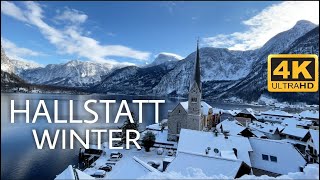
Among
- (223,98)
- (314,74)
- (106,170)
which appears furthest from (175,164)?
(223,98)

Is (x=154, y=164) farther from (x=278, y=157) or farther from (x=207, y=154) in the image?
(x=278, y=157)

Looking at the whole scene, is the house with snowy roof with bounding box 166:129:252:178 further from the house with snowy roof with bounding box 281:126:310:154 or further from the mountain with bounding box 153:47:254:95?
the mountain with bounding box 153:47:254:95

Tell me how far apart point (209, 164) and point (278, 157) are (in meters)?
5.06

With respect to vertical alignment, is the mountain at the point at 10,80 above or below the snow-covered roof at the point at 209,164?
above

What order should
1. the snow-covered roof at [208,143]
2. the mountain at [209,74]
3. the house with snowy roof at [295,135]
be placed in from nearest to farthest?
the snow-covered roof at [208,143]
the house with snowy roof at [295,135]
the mountain at [209,74]

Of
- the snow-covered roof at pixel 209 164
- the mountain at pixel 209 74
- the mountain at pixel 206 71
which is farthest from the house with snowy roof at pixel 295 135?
the mountain at pixel 206 71

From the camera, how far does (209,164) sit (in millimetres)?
7965

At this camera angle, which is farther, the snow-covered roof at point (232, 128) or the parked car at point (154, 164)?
the snow-covered roof at point (232, 128)

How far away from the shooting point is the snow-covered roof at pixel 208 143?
12.0 meters

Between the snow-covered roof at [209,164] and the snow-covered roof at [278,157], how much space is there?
4.12 m

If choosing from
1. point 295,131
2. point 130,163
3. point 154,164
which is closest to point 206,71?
point 295,131

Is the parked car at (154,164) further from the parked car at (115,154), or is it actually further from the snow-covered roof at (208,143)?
the snow-covered roof at (208,143)

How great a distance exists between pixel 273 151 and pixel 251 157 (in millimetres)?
949

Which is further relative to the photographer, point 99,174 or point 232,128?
point 232,128
